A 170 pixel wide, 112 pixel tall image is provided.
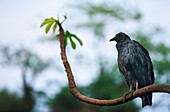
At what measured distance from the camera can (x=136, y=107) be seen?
1938 centimetres

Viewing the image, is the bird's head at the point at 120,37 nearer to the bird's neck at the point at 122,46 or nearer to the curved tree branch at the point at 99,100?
the bird's neck at the point at 122,46

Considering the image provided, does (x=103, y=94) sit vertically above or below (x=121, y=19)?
below

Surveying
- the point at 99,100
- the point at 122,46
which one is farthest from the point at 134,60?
the point at 99,100

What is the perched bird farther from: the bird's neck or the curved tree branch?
the curved tree branch

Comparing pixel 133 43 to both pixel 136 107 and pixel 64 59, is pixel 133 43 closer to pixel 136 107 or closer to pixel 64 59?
pixel 64 59

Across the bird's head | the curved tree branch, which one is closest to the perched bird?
the bird's head

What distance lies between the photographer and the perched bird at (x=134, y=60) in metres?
3.81

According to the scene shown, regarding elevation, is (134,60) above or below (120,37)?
below

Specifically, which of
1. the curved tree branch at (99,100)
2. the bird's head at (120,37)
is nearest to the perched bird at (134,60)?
the bird's head at (120,37)

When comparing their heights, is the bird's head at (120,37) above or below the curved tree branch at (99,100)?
above

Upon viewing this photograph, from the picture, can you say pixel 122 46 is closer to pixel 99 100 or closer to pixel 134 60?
pixel 134 60

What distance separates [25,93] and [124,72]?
64.6 feet

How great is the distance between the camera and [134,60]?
3.91 m

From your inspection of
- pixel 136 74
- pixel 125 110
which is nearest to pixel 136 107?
pixel 125 110
